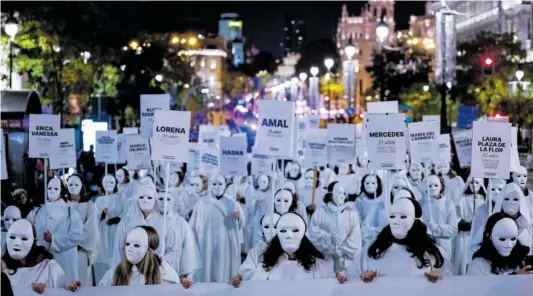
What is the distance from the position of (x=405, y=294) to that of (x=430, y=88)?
5967cm

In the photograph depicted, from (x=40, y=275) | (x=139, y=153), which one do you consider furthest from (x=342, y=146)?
(x=40, y=275)

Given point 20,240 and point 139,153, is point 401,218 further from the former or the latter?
point 139,153

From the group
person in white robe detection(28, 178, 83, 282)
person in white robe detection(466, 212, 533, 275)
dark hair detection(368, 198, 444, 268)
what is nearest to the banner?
person in white robe detection(28, 178, 83, 282)

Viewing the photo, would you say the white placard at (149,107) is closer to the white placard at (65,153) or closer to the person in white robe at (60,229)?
the white placard at (65,153)

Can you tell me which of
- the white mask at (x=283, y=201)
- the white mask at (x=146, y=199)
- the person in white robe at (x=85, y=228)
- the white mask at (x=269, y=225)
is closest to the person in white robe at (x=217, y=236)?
the person in white robe at (x=85, y=228)

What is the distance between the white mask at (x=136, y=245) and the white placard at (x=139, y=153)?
7.61m

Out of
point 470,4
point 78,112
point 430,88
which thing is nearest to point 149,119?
point 78,112

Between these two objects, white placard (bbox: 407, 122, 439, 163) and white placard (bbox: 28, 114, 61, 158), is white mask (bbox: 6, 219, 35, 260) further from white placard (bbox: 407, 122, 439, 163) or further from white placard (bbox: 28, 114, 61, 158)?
white placard (bbox: 407, 122, 439, 163)

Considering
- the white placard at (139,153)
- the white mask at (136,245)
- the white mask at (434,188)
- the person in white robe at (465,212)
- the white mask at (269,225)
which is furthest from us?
the white placard at (139,153)

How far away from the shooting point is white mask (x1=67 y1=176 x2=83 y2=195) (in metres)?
13.9

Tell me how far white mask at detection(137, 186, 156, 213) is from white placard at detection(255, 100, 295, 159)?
1387mm

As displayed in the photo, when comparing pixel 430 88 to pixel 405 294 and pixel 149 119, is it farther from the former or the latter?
pixel 405 294

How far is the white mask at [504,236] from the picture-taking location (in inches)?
375

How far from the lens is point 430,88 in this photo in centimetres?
6762
